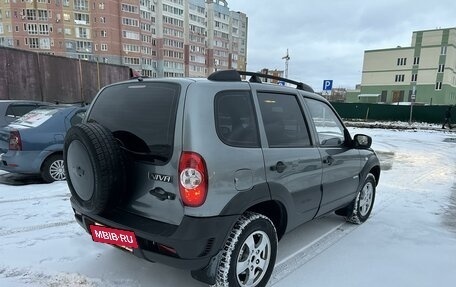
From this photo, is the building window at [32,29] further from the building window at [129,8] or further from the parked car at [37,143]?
the parked car at [37,143]

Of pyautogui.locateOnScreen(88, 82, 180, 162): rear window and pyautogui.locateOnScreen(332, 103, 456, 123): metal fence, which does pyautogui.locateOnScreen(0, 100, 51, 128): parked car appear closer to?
pyautogui.locateOnScreen(88, 82, 180, 162): rear window

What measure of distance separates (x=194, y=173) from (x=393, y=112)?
A: 3327 centimetres

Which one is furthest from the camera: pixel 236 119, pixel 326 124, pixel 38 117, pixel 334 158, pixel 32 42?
pixel 32 42

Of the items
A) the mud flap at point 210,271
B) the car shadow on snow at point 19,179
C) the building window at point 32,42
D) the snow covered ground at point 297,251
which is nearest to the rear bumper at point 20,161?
the snow covered ground at point 297,251

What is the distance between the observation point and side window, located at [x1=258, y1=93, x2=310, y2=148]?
2.93 metres

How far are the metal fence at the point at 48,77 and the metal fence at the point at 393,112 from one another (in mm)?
25990

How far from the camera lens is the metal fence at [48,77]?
37.3 feet

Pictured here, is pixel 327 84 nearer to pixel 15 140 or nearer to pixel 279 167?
pixel 15 140

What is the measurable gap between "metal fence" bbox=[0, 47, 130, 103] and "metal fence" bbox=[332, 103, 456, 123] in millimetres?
25990

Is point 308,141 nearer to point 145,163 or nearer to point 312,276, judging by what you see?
point 312,276

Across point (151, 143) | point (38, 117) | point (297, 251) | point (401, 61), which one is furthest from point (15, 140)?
point (401, 61)

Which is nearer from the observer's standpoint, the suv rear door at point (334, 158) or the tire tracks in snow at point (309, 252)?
the tire tracks in snow at point (309, 252)

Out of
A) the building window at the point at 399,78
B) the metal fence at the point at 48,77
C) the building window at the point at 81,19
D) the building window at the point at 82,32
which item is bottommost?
the metal fence at the point at 48,77

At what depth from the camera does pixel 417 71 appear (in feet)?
223
